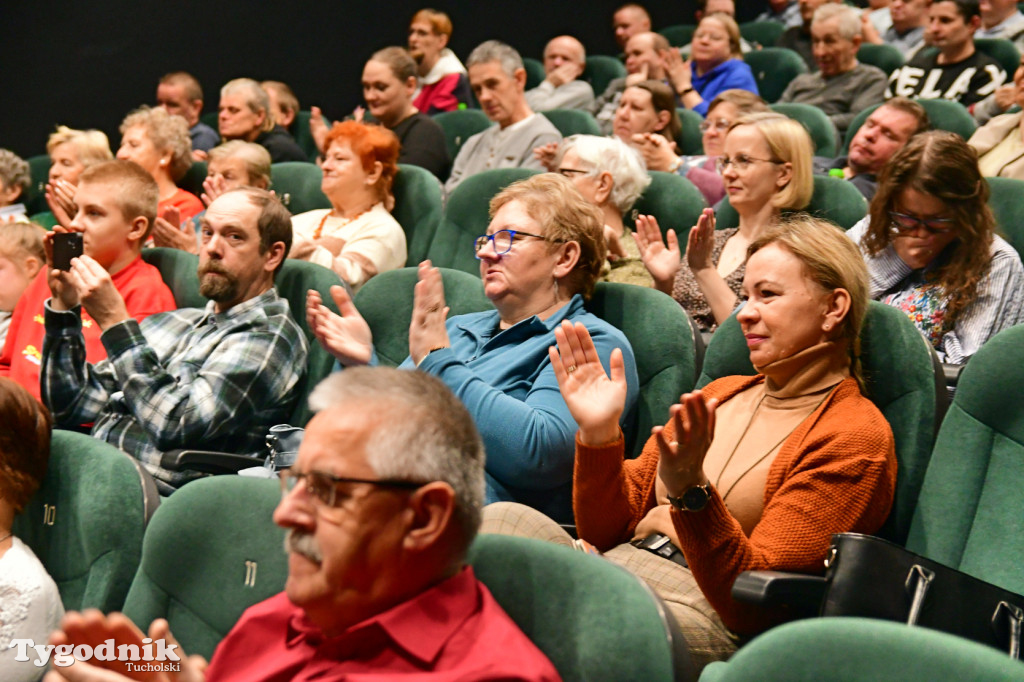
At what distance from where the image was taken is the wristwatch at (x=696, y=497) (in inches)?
61.2

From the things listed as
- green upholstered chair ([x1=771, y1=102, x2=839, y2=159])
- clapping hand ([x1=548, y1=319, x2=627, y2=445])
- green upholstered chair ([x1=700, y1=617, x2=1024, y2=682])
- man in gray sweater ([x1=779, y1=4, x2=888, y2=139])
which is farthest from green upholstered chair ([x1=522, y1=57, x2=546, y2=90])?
green upholstered chair ([x1=700, y1=617, x2=1024, y2=682])

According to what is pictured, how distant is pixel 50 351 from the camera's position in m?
2.42

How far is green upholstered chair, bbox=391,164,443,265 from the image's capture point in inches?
141

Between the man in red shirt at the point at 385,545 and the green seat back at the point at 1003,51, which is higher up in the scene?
the green seat back at the point at 1003,51

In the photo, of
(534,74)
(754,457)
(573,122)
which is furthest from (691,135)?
(754,457)

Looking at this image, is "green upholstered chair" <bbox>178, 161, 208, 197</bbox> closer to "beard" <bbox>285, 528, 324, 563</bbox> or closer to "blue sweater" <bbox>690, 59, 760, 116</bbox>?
"blue sweater" <bbox>690, 59, 760, 116</bbox>

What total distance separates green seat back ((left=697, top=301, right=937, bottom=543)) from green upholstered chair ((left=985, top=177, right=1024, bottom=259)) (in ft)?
3.29

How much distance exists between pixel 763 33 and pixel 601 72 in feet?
4.31

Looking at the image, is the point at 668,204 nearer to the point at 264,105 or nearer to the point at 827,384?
the point at 827,384

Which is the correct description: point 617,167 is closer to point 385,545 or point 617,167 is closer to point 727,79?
point 385,545

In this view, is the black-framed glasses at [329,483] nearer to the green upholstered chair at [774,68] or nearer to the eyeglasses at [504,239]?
the eyeglasses at [504,239]

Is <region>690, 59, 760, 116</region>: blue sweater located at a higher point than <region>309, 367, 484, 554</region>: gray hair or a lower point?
lower

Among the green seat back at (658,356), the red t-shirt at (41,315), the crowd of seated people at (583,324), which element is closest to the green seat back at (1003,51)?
the crowd of seated people at (583,324)

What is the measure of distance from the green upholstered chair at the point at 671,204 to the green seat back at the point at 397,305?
2.74ft
